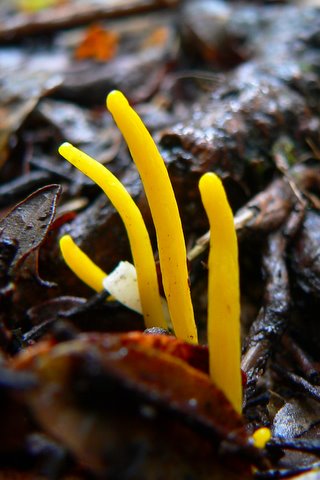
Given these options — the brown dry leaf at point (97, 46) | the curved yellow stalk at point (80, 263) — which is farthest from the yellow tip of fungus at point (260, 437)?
the brown dry leaf at point (97, 46)

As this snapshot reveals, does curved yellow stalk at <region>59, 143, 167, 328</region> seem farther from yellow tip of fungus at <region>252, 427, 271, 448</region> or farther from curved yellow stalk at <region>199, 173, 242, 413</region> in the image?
yellow tip of fungus at <region>252, 427, 271, 448</region>

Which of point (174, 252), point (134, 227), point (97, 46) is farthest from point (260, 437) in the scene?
point (97, 46)

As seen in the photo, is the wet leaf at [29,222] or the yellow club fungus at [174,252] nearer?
the yellow club fungus at [174,252]

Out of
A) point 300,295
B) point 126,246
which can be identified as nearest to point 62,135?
point 126,246

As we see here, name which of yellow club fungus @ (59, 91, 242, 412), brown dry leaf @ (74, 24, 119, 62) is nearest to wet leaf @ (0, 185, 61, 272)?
yellow club fungus @ (59, 91, 242, 412)

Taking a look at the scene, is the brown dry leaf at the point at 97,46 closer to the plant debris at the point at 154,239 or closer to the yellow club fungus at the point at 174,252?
the plant debris at the point at 154,239

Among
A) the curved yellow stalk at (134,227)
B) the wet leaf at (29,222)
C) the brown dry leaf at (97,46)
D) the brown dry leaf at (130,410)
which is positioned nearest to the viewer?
the brown dry leaf at (130,410)
